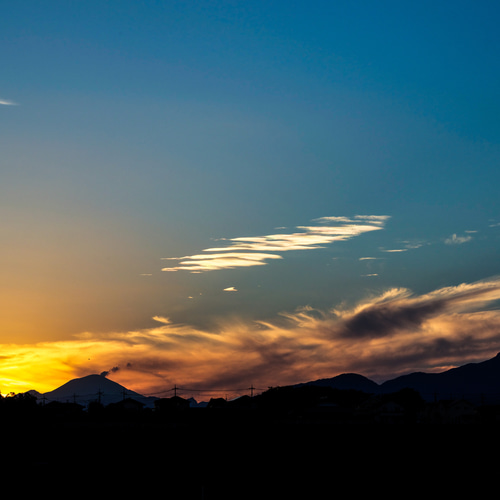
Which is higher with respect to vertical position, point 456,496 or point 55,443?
point 55,443

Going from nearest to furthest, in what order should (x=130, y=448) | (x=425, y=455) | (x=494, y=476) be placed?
(x=494, y=476), (x=425, y=455), (x=130, y=448)

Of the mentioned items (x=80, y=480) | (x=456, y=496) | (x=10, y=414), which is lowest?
(x=456, y=496)

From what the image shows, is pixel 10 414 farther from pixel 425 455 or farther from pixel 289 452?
pixel 425 455

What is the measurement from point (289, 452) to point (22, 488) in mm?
26030

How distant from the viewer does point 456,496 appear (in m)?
45.6

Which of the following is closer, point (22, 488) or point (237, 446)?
point (22, 488)

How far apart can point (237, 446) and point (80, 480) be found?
63.1 ft

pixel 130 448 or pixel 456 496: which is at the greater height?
pixel 130 448

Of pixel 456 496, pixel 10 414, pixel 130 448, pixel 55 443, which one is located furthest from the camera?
pixel 10 414

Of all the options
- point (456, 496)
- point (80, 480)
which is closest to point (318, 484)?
point (456, 496)

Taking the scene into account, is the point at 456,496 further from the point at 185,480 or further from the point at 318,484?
the point at 185,480

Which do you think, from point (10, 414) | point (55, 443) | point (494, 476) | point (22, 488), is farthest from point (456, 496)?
point (10, 414)

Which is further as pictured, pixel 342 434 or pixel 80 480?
pixel 342 434

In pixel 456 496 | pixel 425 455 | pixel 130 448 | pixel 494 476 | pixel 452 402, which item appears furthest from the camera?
pixel 452 402
